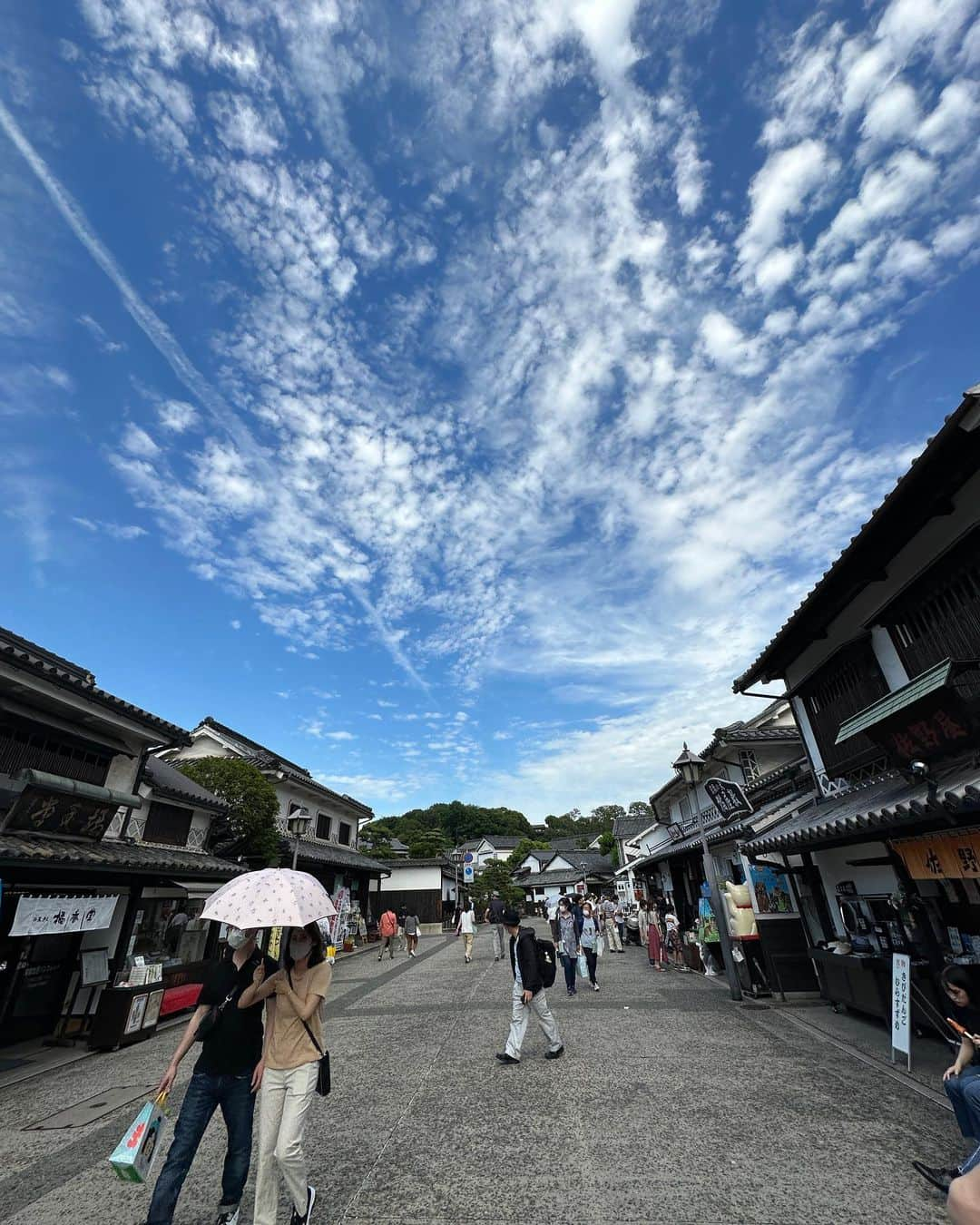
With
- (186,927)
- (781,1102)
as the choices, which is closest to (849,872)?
(781,1102)

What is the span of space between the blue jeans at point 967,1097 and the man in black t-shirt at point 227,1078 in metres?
4.92

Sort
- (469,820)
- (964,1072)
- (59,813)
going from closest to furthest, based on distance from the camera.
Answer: (964,1072) < (59,813) < (469,820)

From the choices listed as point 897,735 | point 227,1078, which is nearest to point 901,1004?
point 897,735

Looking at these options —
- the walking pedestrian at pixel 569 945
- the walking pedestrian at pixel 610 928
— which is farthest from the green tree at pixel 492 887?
the walking pedestrian at pixel 569 945

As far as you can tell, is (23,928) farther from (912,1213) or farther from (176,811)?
(912,1213)

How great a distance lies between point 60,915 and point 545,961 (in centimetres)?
828

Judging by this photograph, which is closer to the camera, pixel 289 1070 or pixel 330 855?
pixel 289 1070

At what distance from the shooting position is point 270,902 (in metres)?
3.52

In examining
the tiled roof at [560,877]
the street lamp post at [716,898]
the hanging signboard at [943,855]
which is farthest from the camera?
the tiled roof at [560,877]

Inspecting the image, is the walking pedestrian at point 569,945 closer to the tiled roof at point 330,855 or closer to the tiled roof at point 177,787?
the tiled roof at point 177,787

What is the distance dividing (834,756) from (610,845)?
39822 millimetres

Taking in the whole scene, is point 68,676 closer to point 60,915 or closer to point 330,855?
point 60,915

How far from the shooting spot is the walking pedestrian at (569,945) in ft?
36.0

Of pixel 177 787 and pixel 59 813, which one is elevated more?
pixel 177 787
